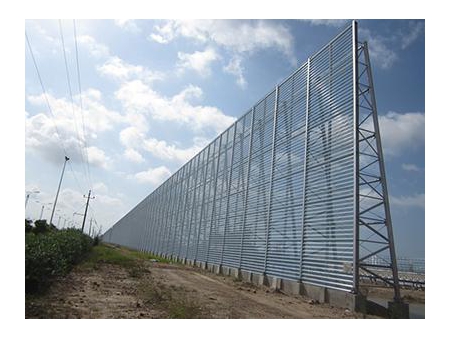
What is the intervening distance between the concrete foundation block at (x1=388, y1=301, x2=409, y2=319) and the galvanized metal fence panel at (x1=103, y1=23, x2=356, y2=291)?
0.98 meters

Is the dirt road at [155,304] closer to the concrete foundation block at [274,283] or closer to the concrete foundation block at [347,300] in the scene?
the concrete foundation block at [347,300]

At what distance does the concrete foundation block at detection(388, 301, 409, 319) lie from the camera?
27.3 feet

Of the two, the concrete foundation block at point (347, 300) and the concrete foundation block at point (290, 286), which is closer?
the concrete foundation block at point (347, 300)

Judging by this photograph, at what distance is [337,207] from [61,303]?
273 inches

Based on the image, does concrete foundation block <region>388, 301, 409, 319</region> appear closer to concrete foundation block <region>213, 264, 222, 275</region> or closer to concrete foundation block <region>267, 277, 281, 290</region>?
concrete foundation block <region>267, 277, 281, 290</region>

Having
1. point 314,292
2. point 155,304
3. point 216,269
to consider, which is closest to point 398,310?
point 314,292

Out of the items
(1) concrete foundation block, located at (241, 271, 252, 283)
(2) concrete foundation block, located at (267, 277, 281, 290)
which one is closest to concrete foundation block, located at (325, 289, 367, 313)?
(2) concrete foundation block, located at (267, 277, 281, 290)

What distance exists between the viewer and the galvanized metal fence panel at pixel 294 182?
993cm

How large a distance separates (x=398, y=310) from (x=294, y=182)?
522 cm

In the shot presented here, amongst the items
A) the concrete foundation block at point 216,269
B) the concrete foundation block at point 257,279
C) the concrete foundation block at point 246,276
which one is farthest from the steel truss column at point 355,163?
the concrete foundation block at point 216,269

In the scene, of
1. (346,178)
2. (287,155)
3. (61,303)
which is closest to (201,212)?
(287,155)

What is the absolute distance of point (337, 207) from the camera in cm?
988

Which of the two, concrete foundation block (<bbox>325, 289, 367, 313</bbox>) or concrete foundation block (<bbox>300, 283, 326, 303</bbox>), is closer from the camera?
concrete foundation block (<bbox>325, 289, 367, 313</bbox>)

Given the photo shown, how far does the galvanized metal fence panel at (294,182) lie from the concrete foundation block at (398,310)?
0.98 metres
